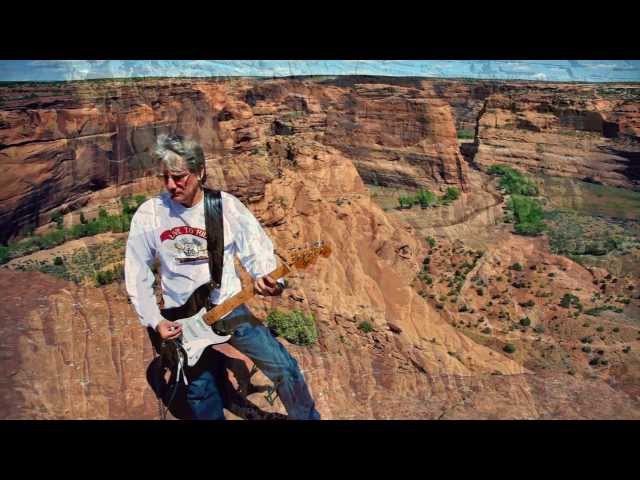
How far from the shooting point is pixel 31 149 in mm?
7242

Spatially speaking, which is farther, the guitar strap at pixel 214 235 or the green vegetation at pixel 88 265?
the green vegetation at pixel 88 265

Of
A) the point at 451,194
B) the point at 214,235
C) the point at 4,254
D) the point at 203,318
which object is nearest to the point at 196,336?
the point at 203,318

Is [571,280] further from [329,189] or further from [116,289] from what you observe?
[116,289]

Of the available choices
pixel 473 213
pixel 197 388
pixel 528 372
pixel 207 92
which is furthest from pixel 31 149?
pixel 528 372

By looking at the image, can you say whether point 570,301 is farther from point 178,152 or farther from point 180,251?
point 178,152

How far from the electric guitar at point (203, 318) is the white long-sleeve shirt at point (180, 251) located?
0.09 meters

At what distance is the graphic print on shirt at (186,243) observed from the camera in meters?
6.75

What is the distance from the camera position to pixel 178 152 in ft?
22.6

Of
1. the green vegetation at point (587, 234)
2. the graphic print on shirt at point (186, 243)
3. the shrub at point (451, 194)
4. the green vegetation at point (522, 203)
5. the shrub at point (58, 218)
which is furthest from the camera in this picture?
the shrub at point (451, 194)

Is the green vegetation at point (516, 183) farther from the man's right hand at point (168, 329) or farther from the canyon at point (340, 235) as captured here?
the man's right hand at point (168, 329)

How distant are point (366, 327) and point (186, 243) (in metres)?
2.63

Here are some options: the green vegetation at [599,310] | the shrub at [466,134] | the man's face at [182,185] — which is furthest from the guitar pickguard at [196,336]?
the green vegetation at [599,310]

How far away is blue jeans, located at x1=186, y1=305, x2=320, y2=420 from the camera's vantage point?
7152 mm

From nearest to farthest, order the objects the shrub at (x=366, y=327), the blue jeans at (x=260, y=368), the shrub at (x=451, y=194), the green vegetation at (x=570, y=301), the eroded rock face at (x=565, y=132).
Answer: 1. the blue jeans at (x=260, y=368)
2. the shrub at (x=366, y=327)
3. the green vegetation at (x=570, y=301)
4. the eroded rock face at (x=565, y=132)
5. the shrub at (x=451, y=194)
